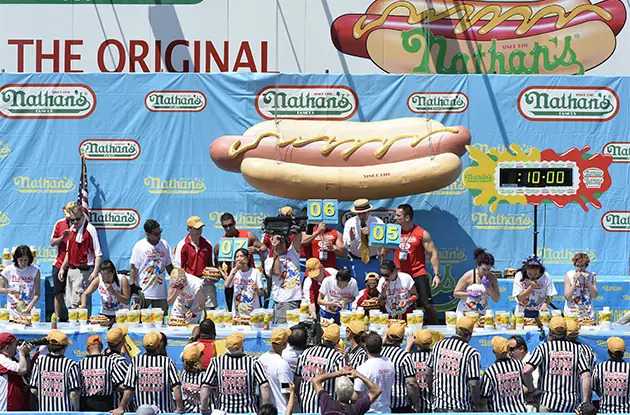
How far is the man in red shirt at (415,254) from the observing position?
525 inches

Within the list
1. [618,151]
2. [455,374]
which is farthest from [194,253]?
[618,151]

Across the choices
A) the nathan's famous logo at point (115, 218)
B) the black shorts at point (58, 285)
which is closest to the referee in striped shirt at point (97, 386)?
the black shorts at point (58, 285)

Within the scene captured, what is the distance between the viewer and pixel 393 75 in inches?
582

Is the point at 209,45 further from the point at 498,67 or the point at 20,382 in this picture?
the point at 20,382

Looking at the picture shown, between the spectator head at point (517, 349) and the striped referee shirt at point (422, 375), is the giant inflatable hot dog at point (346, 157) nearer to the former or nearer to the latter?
the spectator head at point (517, 349)

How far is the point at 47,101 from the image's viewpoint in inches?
582

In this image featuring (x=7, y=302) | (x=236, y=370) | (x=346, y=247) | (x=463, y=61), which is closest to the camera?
(x=236, y=370)

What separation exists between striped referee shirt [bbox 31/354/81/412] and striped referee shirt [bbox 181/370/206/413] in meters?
0.83

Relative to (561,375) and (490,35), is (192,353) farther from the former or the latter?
(490,35)

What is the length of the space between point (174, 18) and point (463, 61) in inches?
154

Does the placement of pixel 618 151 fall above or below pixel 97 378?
above

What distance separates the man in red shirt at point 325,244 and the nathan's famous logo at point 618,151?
12.6 feet

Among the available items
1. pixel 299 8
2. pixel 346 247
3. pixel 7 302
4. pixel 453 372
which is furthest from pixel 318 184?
pixel 453 372

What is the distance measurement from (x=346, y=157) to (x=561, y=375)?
220 inches
